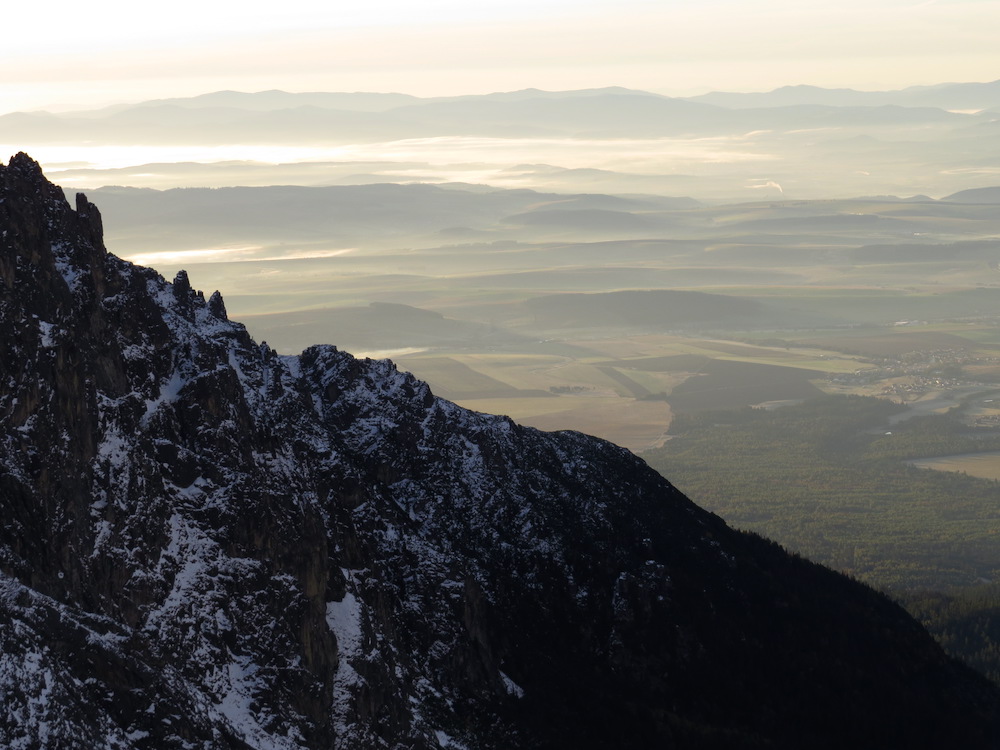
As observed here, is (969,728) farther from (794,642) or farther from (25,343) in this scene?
(25,343)

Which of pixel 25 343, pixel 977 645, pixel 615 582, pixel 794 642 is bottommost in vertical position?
pixel 977 645

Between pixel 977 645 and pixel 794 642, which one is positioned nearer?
pixel 794 642

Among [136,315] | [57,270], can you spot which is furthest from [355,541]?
[57,270]

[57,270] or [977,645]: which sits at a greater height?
[57,270]

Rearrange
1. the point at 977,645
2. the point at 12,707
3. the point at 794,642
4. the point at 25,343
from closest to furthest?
the point at 12,707, the point at 25,343, the point at 794,642, the point at 977,645

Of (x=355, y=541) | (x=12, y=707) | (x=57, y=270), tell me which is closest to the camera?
(x=12, y=707)

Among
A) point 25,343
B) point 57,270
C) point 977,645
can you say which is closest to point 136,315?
point 57,270
